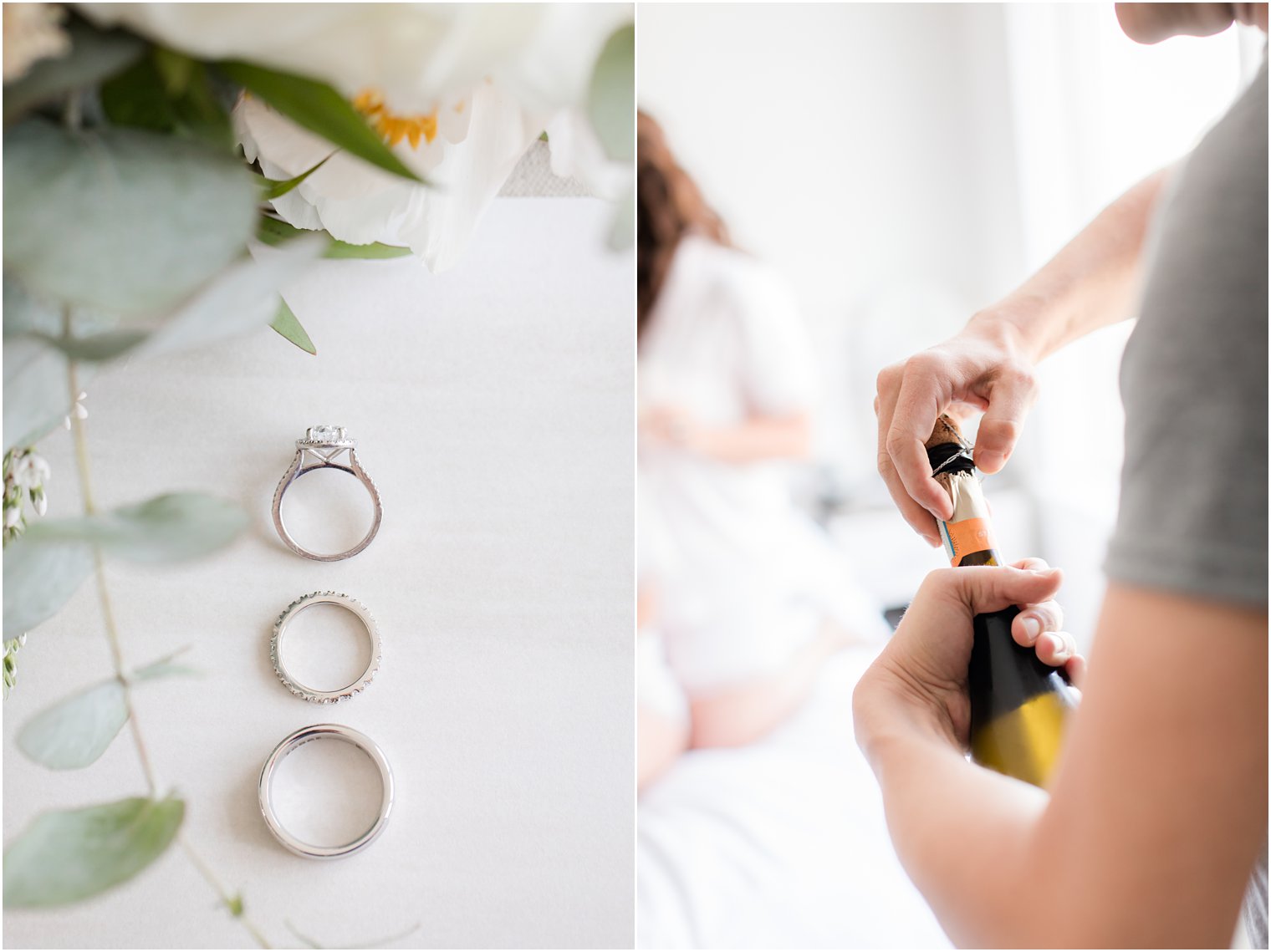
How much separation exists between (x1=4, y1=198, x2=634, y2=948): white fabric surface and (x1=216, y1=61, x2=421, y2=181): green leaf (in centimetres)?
19

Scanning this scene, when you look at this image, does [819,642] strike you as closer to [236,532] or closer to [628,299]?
[628,299]

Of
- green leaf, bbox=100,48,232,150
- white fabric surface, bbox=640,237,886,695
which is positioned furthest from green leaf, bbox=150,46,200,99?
white fabric surface, bbox=640,237,886,695

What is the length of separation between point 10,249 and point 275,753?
28 centimetres

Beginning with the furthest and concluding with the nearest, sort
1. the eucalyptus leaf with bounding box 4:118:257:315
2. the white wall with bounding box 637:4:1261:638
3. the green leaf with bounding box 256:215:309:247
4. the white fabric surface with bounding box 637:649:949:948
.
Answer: the white wall with bounding box 637:4:1261:638
the white fabric surface with bounding box 637:649:949:948
the green leaf with bounding box 256:215:309:247
the eucalyptus leaf with bounding box 4:118:257:315

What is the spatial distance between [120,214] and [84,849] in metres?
0.15

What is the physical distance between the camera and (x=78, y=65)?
7.2 inches

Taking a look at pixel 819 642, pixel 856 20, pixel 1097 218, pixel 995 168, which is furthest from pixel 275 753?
pixel 856 20

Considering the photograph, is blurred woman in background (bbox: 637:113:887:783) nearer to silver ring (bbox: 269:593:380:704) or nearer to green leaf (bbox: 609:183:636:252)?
silver ring (bbox: 269:593:380:704)

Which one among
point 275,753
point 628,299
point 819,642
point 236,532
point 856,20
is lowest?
point 819,642

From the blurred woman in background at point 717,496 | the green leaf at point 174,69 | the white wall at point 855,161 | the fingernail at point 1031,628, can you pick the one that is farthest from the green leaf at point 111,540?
the white wall at point 855,161

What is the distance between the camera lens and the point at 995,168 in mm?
2152

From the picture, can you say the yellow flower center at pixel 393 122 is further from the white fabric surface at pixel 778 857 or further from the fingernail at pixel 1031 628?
the white fabric surface at pixel 778 857

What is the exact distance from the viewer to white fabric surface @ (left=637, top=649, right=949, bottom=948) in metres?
0.56

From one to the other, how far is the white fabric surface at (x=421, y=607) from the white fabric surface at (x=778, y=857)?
23cm
